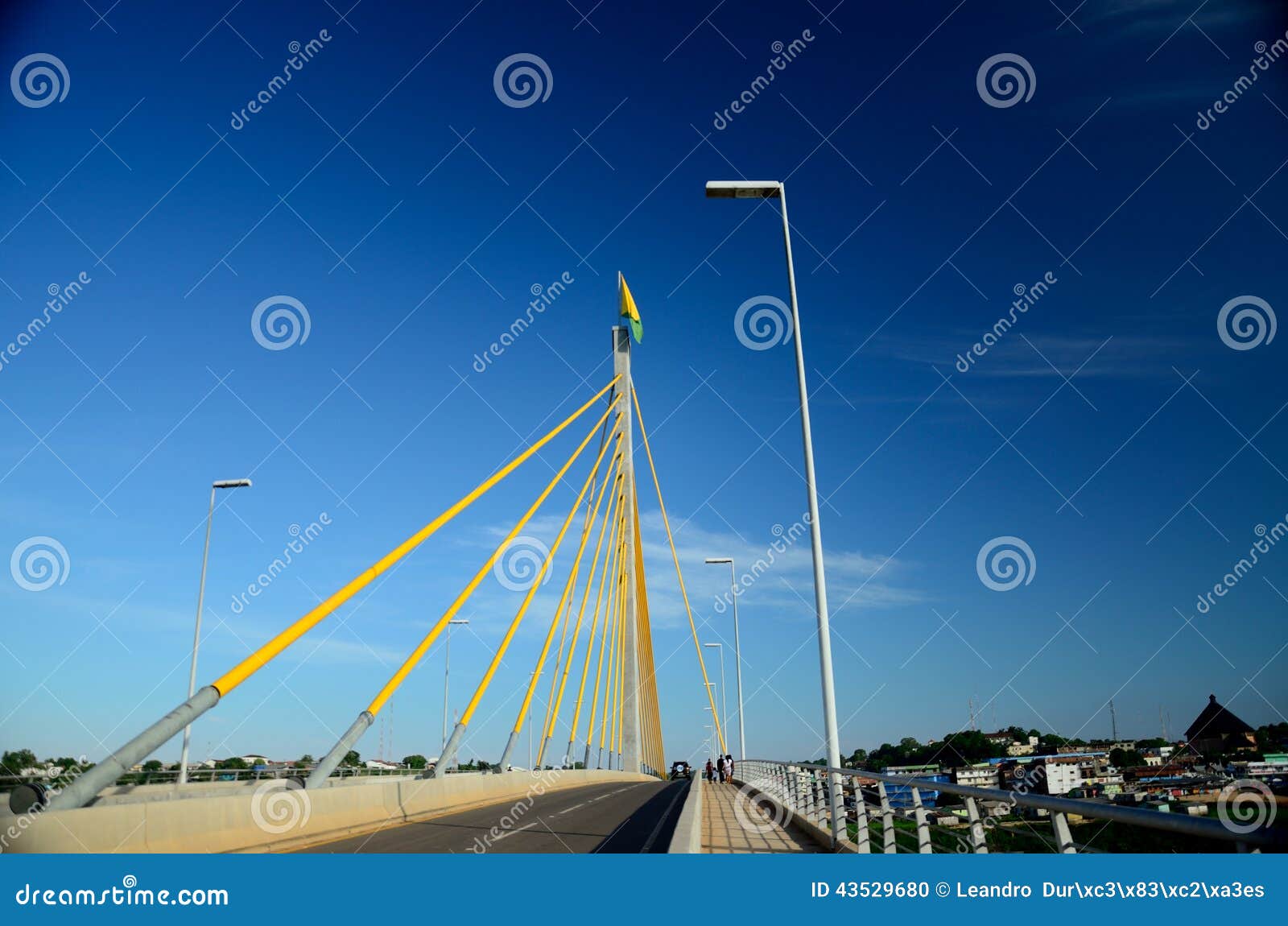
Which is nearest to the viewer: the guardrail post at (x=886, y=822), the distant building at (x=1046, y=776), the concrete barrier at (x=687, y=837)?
the distant building at (x=1046, y=776)

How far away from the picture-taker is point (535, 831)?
1219cm

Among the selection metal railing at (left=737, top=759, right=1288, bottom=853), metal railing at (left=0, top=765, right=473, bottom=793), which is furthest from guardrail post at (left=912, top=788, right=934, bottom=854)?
metal railing at (left=0, top=765, right=473, bottom=793)

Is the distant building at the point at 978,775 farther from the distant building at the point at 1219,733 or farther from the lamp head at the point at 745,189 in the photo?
the lamp head at the point at 745,189

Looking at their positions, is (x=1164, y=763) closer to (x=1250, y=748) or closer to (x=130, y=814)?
(x=1250, y=748)

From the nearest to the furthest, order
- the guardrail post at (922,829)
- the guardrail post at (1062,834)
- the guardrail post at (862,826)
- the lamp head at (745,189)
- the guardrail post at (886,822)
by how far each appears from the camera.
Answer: the guardrail post at (1062,834) → the guardrail post at (922,829) → the guardrail post at (886,822) → the guardrail post at (862,826) → the lamp head at (745,189)

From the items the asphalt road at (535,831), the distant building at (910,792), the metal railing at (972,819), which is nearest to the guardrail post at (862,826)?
the metal railing at (972,819)

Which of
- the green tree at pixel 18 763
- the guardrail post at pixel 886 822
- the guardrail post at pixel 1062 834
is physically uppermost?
the green tree at pixel 18 763

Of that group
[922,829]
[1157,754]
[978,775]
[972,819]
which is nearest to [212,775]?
[922,829]

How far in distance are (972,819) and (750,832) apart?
7.46m

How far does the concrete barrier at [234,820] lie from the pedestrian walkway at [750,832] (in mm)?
4926

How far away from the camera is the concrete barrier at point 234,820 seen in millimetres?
7055

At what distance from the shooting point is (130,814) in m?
7.88
